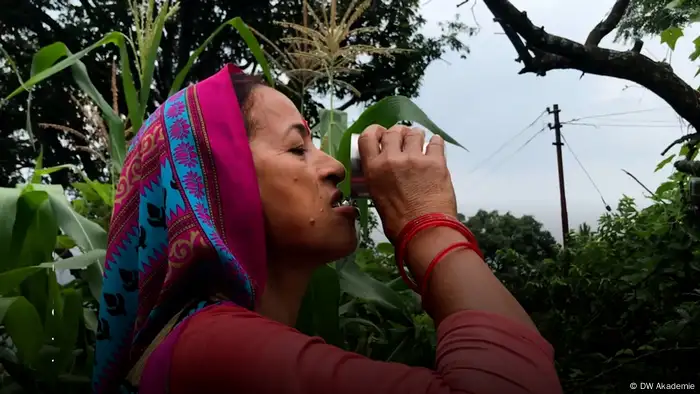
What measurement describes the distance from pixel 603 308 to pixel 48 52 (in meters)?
1.43

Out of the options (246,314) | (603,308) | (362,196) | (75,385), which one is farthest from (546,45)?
(75,385)

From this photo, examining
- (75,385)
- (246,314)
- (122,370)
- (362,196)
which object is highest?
(362,196)

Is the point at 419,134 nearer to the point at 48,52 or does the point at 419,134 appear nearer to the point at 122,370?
the point at 122,370

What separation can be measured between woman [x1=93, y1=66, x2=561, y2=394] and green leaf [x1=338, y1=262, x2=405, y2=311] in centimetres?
26

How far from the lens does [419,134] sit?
675 millimetres

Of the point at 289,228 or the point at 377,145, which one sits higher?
the point at 377,145

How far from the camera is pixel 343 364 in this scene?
51cm

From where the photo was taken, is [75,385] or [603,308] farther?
[603,308]

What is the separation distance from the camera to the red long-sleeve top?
1.63 feet

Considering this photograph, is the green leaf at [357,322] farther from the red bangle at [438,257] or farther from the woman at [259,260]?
the red bangle at [438,257]

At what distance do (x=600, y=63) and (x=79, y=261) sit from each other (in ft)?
3.80

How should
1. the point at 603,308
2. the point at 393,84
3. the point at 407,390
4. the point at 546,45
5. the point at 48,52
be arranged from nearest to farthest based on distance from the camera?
1. the point at 407,390
2. the point at 48,52
3. the point at 546,45
4. the point at 603,308
5. the point at 393,84

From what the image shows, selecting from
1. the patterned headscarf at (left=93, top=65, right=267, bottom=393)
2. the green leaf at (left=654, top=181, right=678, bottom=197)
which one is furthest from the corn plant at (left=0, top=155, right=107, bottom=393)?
the green leaf at (left=654, top=181, right=678, bottom=197)

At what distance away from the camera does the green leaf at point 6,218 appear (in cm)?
89
